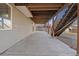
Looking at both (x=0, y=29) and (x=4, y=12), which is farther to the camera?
(x=4, y=12)

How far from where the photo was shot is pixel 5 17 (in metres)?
5.81

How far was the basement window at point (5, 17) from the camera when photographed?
5474 millimetres

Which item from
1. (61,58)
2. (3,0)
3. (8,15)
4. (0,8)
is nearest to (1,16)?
(0,8)

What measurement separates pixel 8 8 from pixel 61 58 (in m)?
4.27

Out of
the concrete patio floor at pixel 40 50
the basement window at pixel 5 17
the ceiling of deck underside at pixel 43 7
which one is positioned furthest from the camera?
the ceiling of deck underside at pixel 43 7

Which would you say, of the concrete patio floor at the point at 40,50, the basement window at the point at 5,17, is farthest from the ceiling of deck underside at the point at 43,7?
the concrete patio floor at the point at 40,50

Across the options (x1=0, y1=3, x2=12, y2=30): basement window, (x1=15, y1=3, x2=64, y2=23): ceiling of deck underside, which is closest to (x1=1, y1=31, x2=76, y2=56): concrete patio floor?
(x1=0, y1=3, x2=12, y2=30): basement window

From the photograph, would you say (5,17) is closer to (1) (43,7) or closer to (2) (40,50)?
(2) (40,50)

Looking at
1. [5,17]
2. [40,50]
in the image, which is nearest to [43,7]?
[5,17]

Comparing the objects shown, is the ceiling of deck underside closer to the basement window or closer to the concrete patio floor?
the basement window

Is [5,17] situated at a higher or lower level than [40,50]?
higher

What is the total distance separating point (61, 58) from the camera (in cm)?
231

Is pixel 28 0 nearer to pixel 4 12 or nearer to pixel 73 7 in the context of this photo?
pixel 4 12

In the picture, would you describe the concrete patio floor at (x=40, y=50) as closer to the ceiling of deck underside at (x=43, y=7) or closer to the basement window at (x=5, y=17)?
the basement window at (x=5, y=17)
